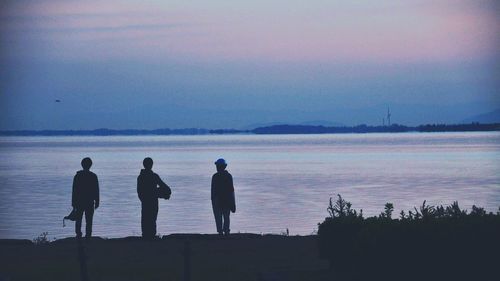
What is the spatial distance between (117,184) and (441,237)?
5130 centimetres

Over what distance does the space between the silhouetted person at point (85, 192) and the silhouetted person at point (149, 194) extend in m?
0.80

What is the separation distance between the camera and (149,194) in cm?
1861

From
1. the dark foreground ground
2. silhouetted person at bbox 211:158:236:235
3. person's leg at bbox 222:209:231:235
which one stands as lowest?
the dark foreground ground

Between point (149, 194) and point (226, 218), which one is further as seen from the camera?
point (226, 218)

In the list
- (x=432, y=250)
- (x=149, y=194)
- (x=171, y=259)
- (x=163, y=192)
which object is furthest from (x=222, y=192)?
(x=432, y=250)

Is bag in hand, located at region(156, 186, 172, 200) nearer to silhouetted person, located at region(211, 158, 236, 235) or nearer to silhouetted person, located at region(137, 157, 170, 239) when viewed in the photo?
silhouetted person, located at region(137, 157, 170, 239)

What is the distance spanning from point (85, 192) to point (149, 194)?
1144mm

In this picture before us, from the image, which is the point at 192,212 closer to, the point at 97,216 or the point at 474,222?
the point at 97,216

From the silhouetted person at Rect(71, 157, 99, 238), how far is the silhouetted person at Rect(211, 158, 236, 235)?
7.57ft

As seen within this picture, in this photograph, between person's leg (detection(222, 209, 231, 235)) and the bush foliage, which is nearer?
the bush foliage

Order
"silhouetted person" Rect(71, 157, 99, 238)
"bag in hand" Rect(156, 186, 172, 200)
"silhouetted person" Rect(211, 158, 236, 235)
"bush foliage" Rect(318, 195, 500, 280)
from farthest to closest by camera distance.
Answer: "silhouetted person" Rect(211, 158, 236, 235), "bag in hand" Rect(156, 186, 172, 200), "silhouetted person" Rect(71, 157, 99, 238), "bush foliage" Rect(318, 195, 500, 280)

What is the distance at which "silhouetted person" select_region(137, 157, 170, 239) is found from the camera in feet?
60.8

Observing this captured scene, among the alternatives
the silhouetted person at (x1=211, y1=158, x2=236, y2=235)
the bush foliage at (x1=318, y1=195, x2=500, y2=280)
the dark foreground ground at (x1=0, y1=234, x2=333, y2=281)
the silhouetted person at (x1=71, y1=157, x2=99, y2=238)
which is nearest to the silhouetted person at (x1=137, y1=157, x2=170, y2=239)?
the dark foreground ground at (x1=0, y1=234, x2=333, y2=281)

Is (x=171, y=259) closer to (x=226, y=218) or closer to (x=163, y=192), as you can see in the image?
(x=163, y=192)
